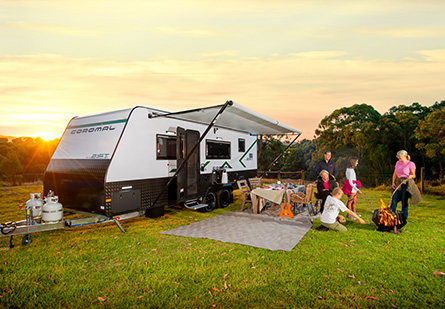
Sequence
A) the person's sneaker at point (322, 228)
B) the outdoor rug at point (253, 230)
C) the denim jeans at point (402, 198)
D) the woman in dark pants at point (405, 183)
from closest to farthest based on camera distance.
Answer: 1. the outdoor rug at point (253, 230)
2. the person's sneaker at point (322, 228)
3. the woman in dark pants at point (405, 183)
4. the denim jeans at point (402, 198)

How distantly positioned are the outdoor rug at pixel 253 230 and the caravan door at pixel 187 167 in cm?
90

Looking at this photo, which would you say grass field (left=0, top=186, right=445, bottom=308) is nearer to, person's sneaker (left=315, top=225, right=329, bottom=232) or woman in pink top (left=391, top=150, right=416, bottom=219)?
person's sneaker (left=315, top=225, right=329, bottom=232)

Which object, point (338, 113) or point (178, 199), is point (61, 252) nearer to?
point (178, 199)

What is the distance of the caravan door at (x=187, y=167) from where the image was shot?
7.28 metres

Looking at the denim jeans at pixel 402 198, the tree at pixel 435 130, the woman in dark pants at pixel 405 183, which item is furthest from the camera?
the tree at pixel 435 130

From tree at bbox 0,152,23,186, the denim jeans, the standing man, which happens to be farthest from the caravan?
tree at bbox 0,152,23,186

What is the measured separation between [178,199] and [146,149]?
5.17ft

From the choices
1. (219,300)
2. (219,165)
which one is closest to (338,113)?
(219,165)

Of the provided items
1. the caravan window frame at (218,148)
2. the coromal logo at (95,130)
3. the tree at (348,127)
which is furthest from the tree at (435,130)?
the coromal logo at (95,130)

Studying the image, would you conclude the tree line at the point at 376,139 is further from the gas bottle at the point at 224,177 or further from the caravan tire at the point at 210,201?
the caravan tire at the point at 210,201

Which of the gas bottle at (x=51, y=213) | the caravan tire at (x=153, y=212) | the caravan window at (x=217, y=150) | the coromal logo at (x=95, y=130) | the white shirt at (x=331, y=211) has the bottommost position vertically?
the caravan tire at (x=153, y=212)

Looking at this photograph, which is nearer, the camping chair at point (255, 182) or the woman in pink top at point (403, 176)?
the woman in pink top at point (403, 176)

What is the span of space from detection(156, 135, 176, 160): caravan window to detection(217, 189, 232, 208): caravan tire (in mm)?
2352

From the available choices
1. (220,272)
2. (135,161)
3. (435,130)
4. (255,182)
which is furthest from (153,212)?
(435,130)
